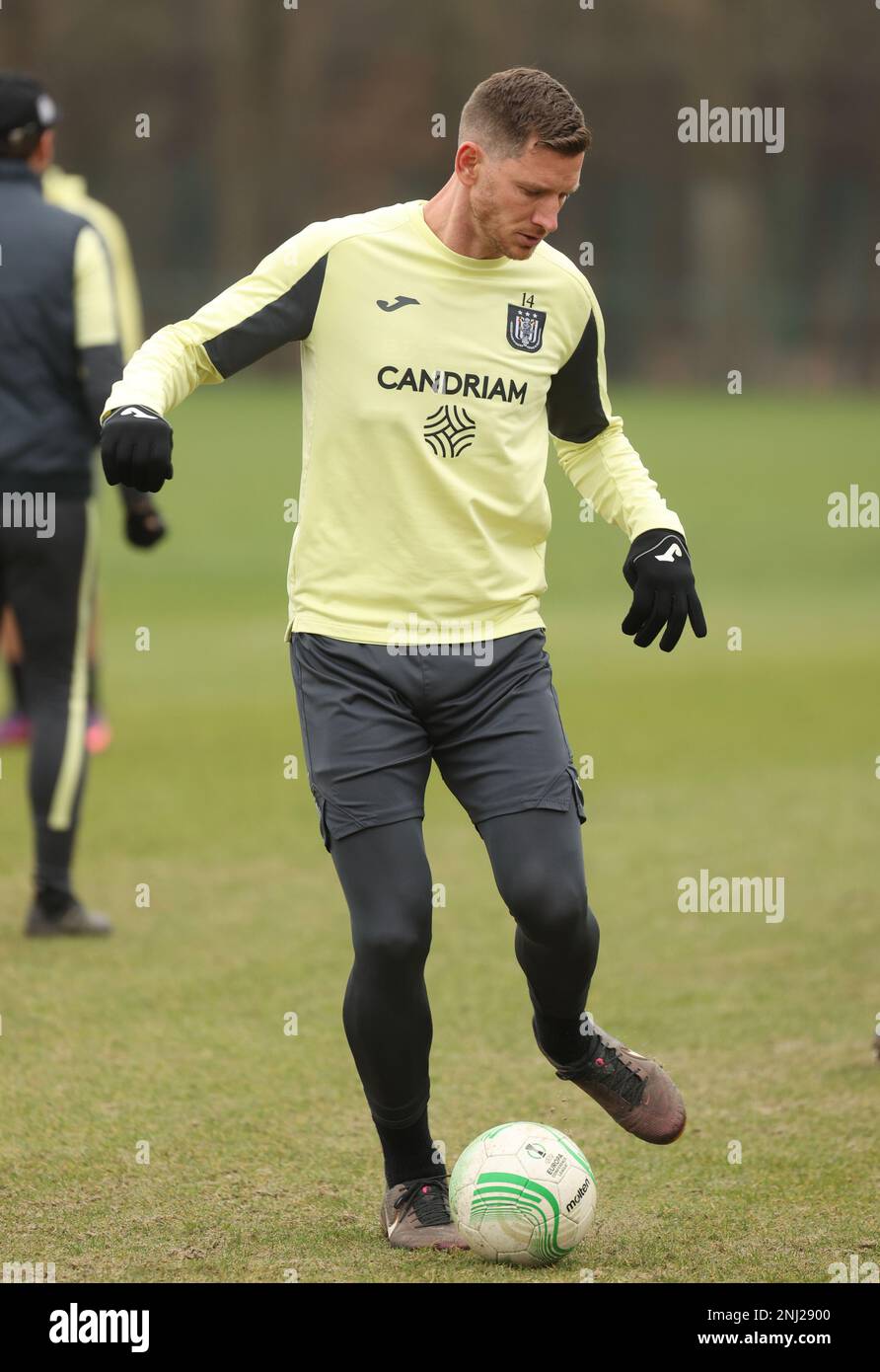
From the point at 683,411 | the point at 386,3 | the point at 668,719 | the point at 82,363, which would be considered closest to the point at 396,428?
the point at 82,363

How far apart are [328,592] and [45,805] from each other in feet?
9.83

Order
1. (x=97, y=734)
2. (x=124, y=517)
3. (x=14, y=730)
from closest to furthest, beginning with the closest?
(x=124, y=517), (x=14, y=730), (x=97, y=734)

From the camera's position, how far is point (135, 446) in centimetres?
390

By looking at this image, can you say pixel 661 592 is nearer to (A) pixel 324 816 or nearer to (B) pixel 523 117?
(A) pixel 324 816

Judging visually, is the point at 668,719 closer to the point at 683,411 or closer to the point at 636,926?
the point at 636,926

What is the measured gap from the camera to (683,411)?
28.6 metres

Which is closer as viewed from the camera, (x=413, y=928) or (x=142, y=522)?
(x=413, y=928)

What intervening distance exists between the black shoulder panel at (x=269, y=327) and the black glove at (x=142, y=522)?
305 centimetres
